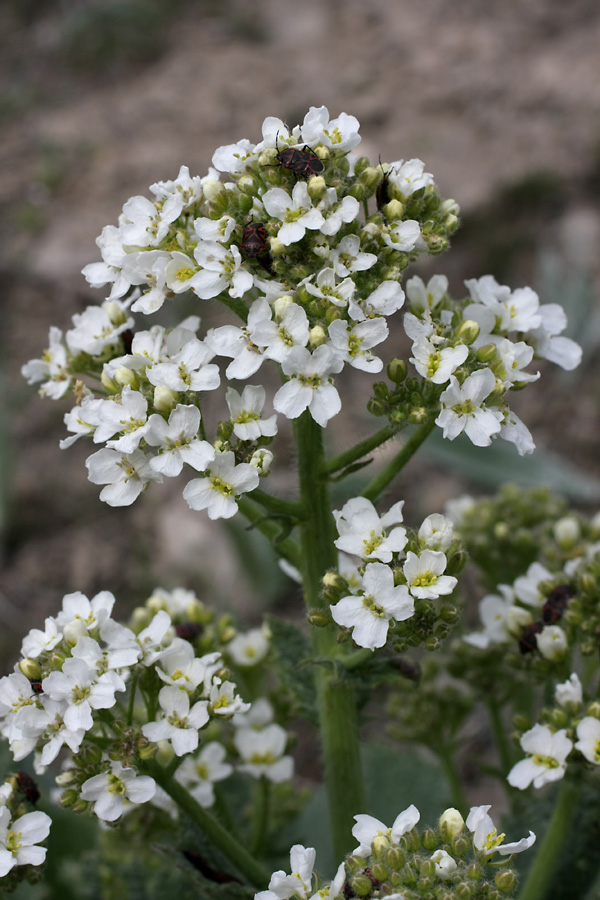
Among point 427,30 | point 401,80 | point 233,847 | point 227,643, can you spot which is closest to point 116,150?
point 401,80

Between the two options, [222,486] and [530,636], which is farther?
[530,636]

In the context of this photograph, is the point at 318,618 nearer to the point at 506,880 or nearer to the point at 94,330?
the point at 506,880

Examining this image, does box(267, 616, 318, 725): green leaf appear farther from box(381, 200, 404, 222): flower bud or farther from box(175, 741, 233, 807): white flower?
box(381, 200, 404, 222): flower bud

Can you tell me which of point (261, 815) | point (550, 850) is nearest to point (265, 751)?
point (261, 815)

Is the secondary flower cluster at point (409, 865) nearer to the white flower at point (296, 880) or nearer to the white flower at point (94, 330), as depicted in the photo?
the white flower at point (296, 880)

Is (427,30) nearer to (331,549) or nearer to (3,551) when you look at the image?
(3,551)

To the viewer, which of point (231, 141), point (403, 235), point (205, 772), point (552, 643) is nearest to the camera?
point (403, 235)

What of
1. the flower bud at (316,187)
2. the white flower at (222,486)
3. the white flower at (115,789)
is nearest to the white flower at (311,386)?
the white flower at (222,486)
